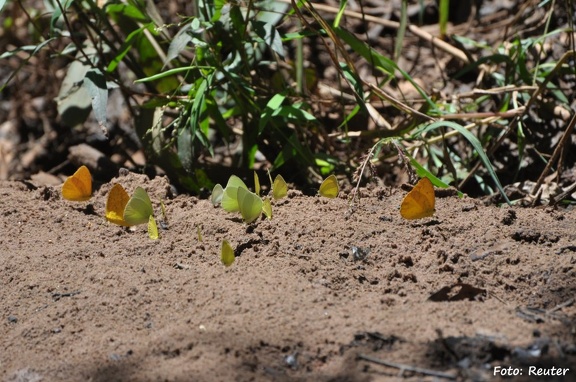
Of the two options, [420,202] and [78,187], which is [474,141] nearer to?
[420,202]

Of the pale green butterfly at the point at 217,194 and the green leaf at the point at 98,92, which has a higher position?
the green leaf at the point at 98,92

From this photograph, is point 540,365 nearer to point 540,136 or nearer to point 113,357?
point 113,357

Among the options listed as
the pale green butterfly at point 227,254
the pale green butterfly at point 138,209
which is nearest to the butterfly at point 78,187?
the pale green butterfly at point 138,209

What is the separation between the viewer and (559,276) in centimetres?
182

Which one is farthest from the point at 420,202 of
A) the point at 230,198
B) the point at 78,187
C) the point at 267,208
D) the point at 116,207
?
the point at 78,187

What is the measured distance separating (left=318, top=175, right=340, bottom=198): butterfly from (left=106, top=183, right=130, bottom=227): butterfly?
586mm

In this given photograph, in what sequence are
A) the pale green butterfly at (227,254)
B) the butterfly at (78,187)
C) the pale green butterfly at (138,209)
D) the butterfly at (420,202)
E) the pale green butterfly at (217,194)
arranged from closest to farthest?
the pale green butterfly at (227,254), the butterfly at (420,202), the pale green butterfly at (138,209), the pale green butterfly at (217,194), the butterfly at (78,187)

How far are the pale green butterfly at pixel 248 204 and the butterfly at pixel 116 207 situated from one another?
36cm

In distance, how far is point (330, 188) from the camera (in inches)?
90.2

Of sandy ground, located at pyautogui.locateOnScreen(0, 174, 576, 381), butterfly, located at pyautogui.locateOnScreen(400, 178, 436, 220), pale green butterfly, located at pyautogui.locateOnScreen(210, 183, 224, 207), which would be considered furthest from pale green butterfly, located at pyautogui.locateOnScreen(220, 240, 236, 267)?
butterfly, located at pyautogui.locateOnScreen(400, 178, 436, 220)

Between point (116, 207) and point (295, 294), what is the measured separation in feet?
2.36

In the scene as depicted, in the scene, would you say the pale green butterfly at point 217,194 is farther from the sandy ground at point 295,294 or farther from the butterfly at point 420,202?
the butterfly at point 420,202

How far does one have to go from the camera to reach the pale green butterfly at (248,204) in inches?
83.8

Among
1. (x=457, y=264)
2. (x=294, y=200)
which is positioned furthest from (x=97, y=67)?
(x=457, y=264)
